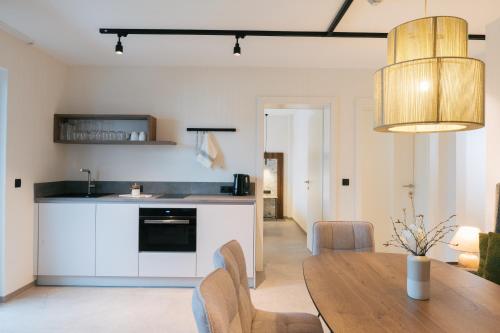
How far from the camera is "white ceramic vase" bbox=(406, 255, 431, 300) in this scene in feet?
4.63

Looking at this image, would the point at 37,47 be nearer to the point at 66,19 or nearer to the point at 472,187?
the point at 66,19

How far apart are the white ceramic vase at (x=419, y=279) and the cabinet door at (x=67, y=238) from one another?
3107 millimetres

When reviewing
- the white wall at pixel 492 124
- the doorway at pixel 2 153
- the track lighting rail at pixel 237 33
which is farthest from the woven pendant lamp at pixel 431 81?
the doorway at pixel 2 153

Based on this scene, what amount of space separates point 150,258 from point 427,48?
10.2 feet

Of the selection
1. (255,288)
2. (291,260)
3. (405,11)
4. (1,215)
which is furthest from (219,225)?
(405,11)

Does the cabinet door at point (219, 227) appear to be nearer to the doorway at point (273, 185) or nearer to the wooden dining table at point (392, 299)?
the wooden dining table at point (392, 299)

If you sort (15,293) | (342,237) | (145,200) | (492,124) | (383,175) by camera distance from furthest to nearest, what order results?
(383,175), (145,200), (15,293), (492,124), (342,237)

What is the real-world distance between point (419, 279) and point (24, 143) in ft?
11.8

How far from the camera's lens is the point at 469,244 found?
2.87m

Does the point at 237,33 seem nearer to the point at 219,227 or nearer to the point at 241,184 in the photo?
the point at 241,184

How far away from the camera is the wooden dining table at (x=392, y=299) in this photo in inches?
46.7

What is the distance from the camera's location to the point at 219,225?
3500mm

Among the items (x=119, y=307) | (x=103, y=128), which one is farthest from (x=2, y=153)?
(x=119, y=307)

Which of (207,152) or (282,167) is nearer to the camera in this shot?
(207,152)
